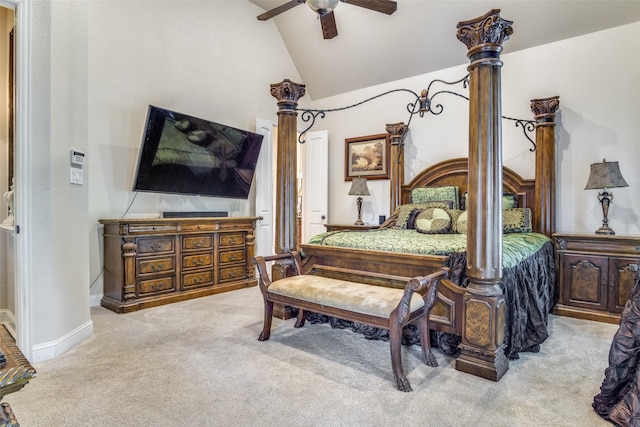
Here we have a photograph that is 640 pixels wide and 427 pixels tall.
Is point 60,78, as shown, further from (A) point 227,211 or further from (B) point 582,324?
(B) point 582,324

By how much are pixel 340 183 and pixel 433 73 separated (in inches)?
83.4

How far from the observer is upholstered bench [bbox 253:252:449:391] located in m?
2.01

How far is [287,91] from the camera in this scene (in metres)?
3.10

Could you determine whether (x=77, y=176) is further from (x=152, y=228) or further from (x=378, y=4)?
(x=378, y=4)

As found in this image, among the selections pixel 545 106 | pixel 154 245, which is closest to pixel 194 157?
pixel 154 245

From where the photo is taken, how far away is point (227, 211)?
15.9 ft

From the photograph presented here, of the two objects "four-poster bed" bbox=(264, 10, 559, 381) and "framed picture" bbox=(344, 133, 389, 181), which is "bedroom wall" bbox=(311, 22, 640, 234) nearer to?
"framed picture" bbox=(344, 133, 389, 181)

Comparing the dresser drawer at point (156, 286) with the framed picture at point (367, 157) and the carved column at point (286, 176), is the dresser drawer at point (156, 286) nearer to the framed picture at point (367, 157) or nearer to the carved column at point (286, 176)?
the carved column at point (286, 176)

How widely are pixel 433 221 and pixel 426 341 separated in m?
1.65

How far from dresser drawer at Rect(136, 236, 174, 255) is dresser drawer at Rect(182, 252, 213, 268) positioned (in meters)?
0.21

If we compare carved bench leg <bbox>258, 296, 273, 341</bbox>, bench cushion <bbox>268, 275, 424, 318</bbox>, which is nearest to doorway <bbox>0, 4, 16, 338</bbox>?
carved bench leg <bbox>258, 296, 273, 341</bbox>

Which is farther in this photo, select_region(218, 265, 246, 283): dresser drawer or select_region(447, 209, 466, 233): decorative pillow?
select_region(218, 265, 246, 283): dresser drawer

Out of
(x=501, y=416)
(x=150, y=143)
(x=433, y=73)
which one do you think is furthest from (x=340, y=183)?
(x=501, y=416)

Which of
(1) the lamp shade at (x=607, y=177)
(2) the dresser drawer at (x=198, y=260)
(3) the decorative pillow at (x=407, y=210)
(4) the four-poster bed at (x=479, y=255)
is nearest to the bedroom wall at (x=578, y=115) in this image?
(1) the lamp shade at (x=607, y=177)
